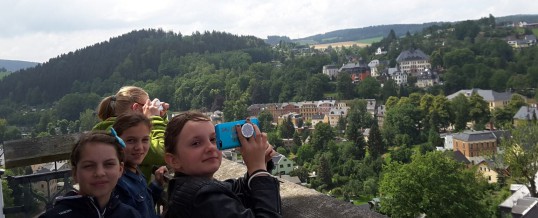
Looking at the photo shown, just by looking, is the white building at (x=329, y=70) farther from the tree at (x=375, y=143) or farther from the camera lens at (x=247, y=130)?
the camera lens at (x=247, y=130)

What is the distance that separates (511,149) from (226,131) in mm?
25648

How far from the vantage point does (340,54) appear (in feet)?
375

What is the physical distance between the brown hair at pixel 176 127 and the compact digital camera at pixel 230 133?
0.09 m

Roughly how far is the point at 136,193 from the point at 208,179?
401 millimetres

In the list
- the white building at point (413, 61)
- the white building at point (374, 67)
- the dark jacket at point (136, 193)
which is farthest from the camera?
the white building at point (374, 67)

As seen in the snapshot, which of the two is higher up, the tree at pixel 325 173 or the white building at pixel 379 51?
the white building at pixel 379 51

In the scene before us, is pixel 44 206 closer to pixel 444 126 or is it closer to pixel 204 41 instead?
pixel 444 126

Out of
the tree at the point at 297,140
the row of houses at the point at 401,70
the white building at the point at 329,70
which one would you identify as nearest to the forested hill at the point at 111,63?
the white building at the point at 329,70

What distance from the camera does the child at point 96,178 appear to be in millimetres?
Result: 1566

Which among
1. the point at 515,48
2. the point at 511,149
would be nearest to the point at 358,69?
the point at 515,48

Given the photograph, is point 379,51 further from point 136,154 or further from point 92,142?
point 92,142

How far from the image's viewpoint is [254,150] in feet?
4.91

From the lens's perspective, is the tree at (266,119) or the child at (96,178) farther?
the tree at (266,119)

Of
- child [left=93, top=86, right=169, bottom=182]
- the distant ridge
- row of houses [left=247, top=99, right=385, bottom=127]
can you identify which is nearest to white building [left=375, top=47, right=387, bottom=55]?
row of houses [left=247, top=99, right=385, bottom=127]
